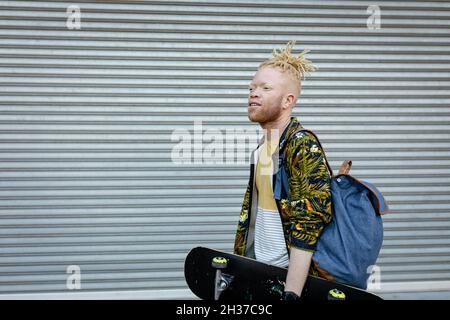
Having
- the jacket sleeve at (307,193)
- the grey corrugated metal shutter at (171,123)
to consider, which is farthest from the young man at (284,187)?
the grey corrugated metal shutter at (171,123)

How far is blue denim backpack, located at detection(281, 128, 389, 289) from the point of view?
2480 mm

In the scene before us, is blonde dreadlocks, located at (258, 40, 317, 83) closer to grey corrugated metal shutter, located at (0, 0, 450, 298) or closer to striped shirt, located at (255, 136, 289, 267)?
striped shirt, located at (255, 136, 289, 267)

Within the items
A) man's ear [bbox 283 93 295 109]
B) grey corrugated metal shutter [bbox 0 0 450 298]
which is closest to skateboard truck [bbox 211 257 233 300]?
man's ear [bbox 283 93 295 109]

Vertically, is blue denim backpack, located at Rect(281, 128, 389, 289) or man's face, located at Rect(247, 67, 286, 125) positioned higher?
man's face, located at Rect(247, 67, 286, 125)

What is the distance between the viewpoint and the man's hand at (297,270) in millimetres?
2457

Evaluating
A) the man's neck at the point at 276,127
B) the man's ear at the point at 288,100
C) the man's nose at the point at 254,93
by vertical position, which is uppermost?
the man's nose at the point at 254,93

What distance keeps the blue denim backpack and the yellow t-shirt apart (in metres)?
0.31

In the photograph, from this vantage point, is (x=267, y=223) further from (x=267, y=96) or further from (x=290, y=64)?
(x=290, y=64)

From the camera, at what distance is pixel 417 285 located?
5.99 metres

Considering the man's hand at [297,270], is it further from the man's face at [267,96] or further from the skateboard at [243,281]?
the man's face at [267,96]

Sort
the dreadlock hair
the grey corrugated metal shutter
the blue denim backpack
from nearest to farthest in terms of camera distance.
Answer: the blue denim backpack
the dreadlock hair
the grey corrugated metal shutter

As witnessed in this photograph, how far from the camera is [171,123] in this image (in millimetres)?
5746
